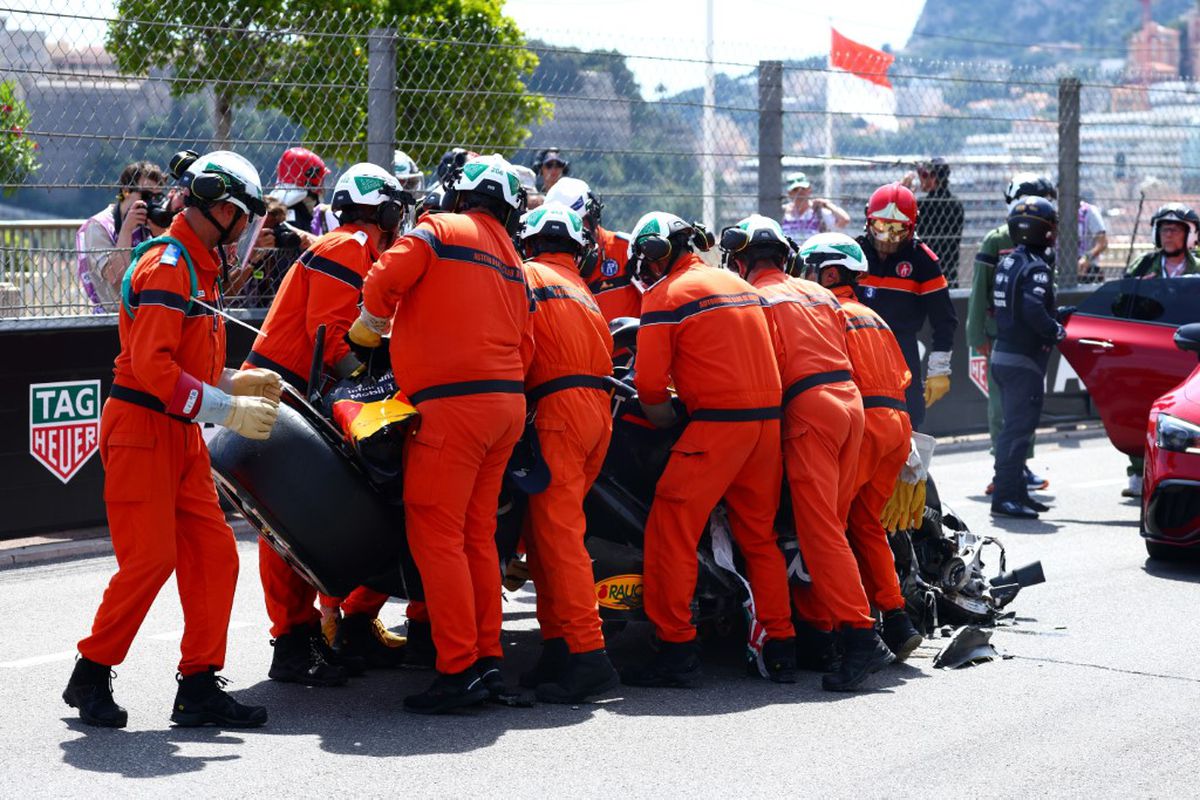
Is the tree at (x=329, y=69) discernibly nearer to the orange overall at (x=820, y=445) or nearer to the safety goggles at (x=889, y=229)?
the safety goggles at (x=889, y=229)

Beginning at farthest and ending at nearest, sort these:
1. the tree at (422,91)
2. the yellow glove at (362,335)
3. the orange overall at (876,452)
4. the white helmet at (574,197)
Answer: the tree at (422,91), the white helmet at (574,197), the orange overall at (876,452), the yellow glove at (362,335)

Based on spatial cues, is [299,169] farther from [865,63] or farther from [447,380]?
[865,63]

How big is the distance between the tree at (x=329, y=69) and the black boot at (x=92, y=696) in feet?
15.7

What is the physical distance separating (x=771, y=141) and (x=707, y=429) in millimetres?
6751

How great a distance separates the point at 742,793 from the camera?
18.0 feet

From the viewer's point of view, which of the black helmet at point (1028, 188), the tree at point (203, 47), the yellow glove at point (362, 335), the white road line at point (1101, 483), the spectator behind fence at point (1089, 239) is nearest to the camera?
the yellow glove at point (362, 335)

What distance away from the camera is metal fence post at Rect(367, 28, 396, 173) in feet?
36.8

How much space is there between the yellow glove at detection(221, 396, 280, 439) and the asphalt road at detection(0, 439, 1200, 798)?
3.57ft

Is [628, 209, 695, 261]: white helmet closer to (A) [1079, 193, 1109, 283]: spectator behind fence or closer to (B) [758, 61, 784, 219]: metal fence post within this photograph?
(B) [758, 61, 784, 219]: metal fence post

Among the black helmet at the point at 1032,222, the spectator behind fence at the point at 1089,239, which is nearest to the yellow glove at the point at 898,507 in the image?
the black helmet at the point at 1032,222

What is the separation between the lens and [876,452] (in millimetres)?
7453

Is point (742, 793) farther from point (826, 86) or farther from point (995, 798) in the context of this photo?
point (826, 86)

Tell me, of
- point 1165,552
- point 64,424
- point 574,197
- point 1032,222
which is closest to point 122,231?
point 64,424

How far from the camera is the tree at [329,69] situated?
1022cm
